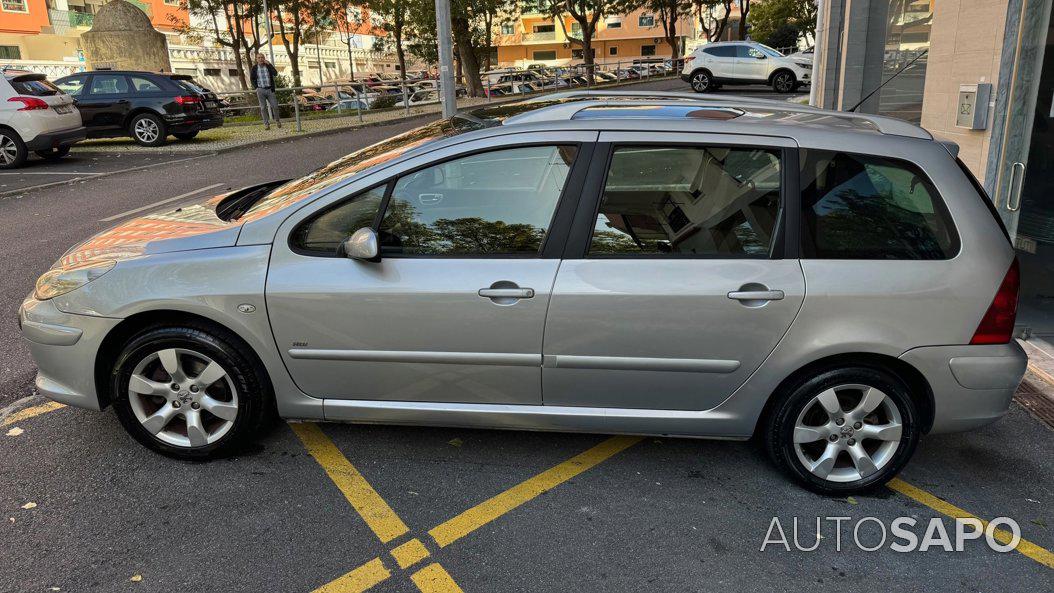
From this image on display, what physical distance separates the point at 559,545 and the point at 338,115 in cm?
2164

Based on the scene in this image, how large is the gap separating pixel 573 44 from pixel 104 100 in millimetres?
61441

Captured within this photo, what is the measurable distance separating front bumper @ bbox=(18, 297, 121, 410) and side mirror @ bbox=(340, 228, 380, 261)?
44.3 inches

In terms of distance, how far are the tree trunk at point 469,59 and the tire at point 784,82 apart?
39.9ft

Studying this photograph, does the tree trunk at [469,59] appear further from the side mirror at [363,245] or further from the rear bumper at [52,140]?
the side mirror at [363,245]

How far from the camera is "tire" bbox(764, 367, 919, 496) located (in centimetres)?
312

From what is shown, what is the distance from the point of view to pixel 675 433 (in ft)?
10.7

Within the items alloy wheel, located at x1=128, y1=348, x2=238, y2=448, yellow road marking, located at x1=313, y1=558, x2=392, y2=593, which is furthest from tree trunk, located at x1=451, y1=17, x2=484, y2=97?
yellow road marking, located at x1=313, y1=558, x2=392, y2=593

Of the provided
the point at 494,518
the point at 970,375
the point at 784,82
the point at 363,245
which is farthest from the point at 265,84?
the point at 970,375

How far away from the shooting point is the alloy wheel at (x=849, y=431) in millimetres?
3139

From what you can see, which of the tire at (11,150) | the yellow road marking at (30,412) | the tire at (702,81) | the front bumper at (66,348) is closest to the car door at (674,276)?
the front bumper at (66,348)

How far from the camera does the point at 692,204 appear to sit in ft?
10.4

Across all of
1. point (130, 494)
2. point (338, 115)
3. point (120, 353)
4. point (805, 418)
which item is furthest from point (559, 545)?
point (338, 115)

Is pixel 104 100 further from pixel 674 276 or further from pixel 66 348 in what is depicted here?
pixel 674 276

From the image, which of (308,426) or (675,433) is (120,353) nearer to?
(308,426)
